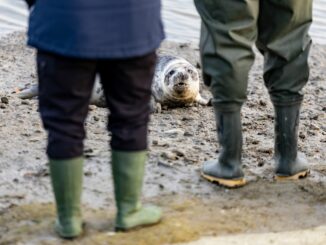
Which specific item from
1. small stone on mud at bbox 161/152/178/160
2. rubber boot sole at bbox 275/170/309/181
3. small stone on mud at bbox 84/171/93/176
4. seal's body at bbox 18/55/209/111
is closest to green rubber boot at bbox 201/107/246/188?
rubber boot sole at bbox 275/170/309/181

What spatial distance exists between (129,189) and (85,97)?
461 millimetres

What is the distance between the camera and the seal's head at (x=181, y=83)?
6414mm

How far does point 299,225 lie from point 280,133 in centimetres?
70

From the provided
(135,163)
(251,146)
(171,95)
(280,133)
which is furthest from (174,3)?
(135,163)

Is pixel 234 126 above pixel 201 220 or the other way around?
above

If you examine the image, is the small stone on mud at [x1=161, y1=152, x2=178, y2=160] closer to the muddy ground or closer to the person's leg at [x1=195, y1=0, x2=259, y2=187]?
the muddy ground

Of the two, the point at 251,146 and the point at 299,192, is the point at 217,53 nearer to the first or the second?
the point at 299,192

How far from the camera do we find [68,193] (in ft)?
11.8

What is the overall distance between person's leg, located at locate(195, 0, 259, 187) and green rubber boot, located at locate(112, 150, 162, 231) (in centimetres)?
76

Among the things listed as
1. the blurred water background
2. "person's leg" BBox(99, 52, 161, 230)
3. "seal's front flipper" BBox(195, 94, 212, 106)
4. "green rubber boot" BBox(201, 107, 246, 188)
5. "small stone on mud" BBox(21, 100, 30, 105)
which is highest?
"person's leg" BBox(99, 52, 161, 230)

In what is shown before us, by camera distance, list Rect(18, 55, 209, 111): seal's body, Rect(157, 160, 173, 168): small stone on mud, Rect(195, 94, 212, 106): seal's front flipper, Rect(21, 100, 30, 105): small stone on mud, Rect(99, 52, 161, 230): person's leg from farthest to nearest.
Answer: Rect(195, 94, 212, 106): seal's front flipper, Rect(18, 55, 209, 111): seal's body, Rect(21, 100, 30, 105): small stone on mud, Rect(157, 160, 173, 168): small stone on mud, Rect(99, 52, 161, 230): person's leg

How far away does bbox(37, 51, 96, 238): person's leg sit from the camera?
3426mm

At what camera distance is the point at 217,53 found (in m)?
4.21

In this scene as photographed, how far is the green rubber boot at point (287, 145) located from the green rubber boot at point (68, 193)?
4.45ft
